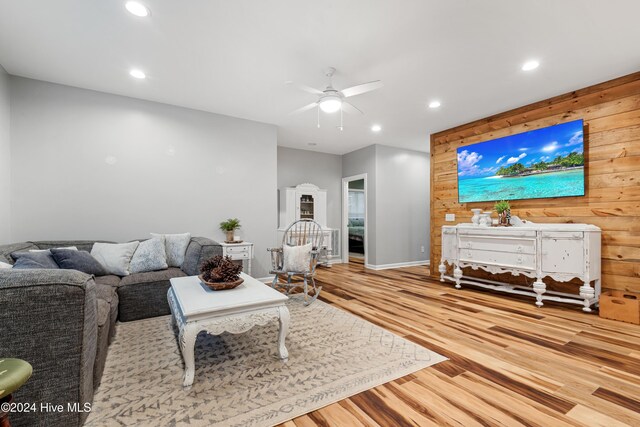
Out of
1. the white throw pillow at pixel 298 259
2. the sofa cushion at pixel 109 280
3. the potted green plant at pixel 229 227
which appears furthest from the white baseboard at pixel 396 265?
the sofa cushion at pixel 109 280

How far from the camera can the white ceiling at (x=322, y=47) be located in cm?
218

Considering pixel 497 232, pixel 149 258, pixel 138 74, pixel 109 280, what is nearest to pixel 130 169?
pixel 138 74

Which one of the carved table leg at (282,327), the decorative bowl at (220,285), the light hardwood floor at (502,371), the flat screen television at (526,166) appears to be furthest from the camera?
the flat screen television at (526,166)

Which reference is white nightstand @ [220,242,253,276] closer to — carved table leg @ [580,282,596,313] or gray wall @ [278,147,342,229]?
gray wall @ [278,147,342,229]


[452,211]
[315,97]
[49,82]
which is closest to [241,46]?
→ [315,97]

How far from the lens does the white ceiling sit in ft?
7.16

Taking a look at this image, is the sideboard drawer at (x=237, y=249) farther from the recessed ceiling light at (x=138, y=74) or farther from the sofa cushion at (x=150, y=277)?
the recessed ceiling light at (x=138, y=74)

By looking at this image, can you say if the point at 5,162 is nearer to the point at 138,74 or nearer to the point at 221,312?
the point at 138,74

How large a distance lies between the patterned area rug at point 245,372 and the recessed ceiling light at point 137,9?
2634 millimetres

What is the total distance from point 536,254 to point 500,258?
0.42 m

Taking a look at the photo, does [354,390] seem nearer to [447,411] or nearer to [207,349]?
[447,411]

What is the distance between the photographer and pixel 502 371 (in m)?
1.95

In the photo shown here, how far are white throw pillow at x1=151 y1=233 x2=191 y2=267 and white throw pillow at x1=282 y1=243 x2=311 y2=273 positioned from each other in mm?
1277

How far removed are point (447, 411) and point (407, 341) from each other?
0.87 metres
